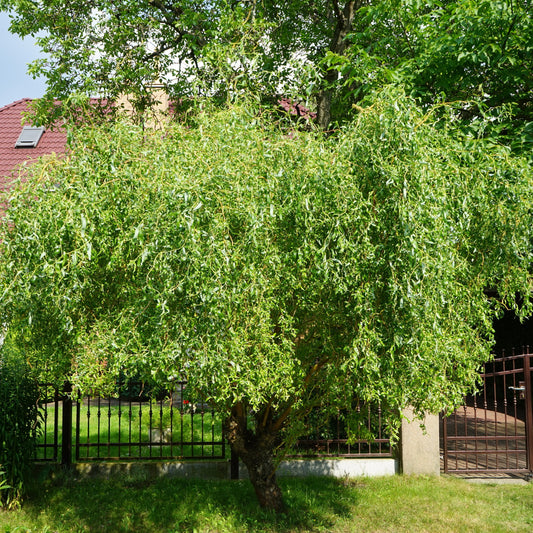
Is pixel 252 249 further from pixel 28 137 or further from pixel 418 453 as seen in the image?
pixel 28 137

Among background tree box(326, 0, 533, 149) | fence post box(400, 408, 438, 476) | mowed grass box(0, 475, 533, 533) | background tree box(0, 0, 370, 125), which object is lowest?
mowed grass box(0, 475, 533, 533)

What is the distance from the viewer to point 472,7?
7910mm

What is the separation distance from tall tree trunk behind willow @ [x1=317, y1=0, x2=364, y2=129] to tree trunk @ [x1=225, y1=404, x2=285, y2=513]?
557 centimetres

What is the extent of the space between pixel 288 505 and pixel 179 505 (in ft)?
4.21

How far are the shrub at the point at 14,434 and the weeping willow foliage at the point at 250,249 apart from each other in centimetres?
221

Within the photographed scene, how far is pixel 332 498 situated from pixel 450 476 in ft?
6.82

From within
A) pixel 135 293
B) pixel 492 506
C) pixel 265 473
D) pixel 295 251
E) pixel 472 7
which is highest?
pixel 472 7

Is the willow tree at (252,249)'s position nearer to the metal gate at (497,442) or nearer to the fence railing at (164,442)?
the metal gate at (497,442)

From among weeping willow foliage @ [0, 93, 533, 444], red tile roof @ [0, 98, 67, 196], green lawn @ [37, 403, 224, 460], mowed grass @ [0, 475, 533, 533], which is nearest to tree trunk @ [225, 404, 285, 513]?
mowed grass @ [0, 475, 533, 533]

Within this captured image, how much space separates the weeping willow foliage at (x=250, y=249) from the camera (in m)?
3.92

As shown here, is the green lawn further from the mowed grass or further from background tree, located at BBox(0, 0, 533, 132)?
background tree, located at BBox(0, 0, 533, 132)

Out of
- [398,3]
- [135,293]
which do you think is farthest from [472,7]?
[135,293]

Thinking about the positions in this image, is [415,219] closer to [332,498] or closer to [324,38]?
[332,498]

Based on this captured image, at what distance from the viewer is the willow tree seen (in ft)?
12.9
